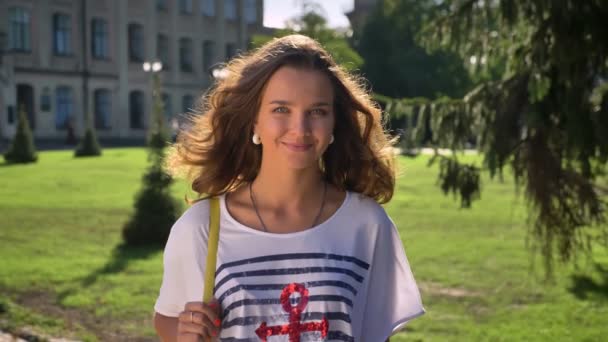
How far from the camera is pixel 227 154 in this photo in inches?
93.3

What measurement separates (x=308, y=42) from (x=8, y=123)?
38.2 m

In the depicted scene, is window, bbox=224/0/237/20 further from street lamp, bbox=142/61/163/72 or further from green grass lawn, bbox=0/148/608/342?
green grass lawn, bbox=0/148/608/342

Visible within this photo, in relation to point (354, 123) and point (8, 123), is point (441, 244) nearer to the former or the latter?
point (354, 123)

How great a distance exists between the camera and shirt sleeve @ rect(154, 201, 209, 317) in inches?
82.0

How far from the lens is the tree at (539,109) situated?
5.62m

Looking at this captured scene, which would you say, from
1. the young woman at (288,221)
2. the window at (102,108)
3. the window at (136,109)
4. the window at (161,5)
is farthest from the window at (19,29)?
the young woman at (288,221)

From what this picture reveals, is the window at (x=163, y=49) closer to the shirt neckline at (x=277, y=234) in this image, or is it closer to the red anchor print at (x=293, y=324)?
the shirt neckline at (x=277, y=234)

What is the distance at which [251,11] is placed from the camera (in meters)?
54.5

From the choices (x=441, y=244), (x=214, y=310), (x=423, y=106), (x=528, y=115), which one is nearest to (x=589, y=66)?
(x=528, y=115)

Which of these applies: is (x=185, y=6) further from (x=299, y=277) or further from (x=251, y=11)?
(x=299, y=277)

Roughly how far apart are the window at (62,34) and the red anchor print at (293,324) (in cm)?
4257

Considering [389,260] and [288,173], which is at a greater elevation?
[288,173]

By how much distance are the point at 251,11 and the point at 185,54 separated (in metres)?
6.03

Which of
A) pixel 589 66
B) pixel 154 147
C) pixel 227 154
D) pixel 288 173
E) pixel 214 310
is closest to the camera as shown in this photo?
pixel 214 310
